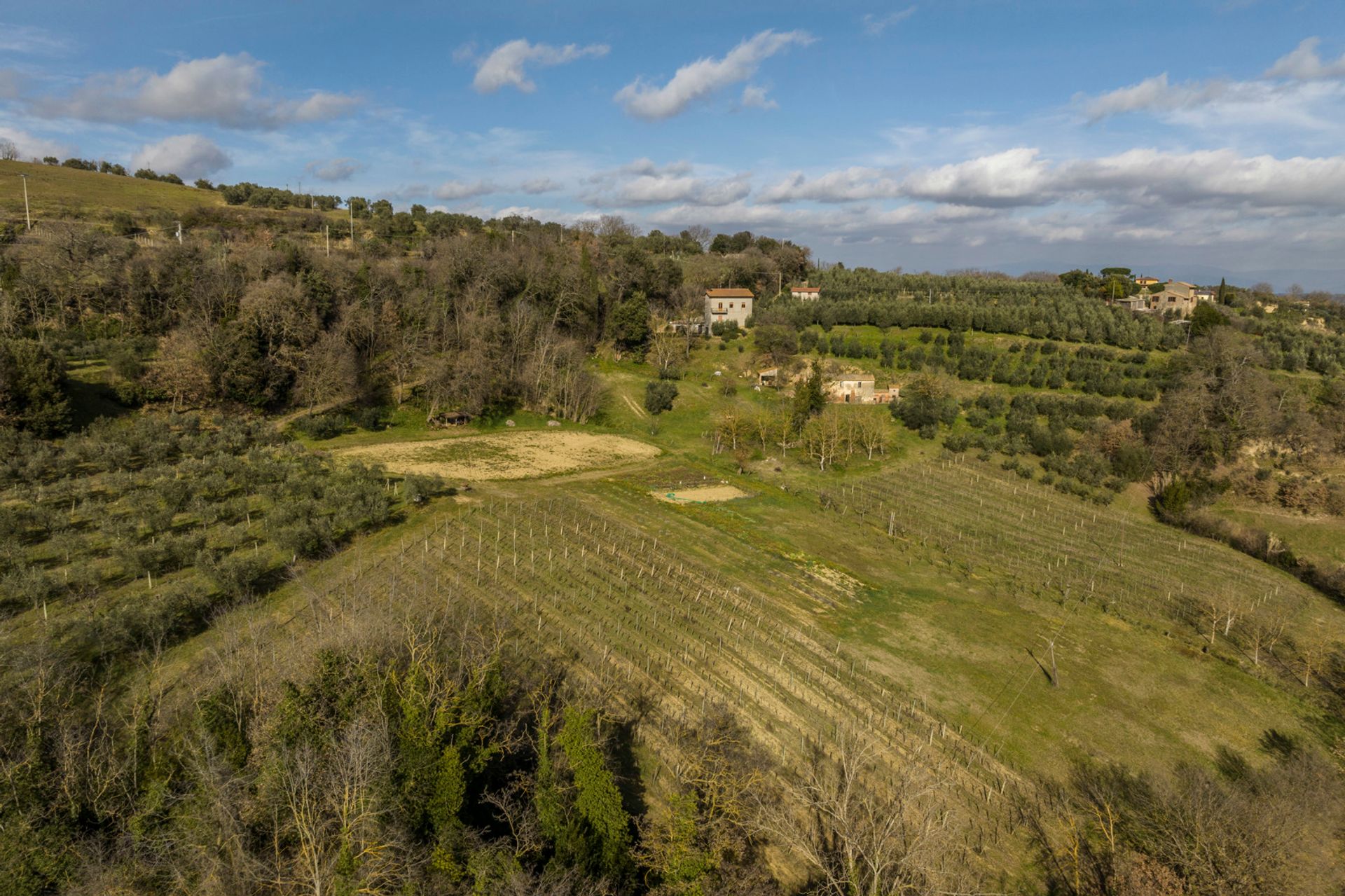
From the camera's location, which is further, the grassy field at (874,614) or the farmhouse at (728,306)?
the farmhouse at (728,306)

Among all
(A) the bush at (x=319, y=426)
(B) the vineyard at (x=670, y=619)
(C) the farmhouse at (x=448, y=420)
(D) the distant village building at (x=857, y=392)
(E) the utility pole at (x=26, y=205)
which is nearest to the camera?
(B) the vineyard at (x=670, y=619)

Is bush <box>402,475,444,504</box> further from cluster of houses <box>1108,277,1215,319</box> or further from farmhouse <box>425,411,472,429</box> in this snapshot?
cluster of houses <box>1108,277,1215,319</box>

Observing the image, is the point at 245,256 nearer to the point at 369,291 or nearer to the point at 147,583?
the point at 369,291

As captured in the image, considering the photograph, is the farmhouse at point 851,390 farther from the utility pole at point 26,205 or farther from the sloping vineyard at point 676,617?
the utility pole at point 26,205

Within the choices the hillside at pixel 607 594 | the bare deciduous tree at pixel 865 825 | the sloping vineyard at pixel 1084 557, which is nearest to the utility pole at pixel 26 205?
the hillside at pixel 607 594

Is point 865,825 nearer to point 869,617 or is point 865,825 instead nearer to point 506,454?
point 869,617

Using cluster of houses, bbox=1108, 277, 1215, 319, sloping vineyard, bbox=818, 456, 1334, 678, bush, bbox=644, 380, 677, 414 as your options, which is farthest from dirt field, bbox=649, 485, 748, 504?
cluster of houses, bbox=1108, 277, 1215, 319
